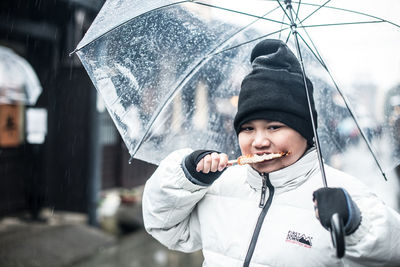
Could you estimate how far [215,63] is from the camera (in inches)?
91.1

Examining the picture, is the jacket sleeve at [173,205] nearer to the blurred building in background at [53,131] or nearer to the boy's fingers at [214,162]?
the boy's fingers at [214,162]

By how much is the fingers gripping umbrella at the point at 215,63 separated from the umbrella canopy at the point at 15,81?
13.4ft

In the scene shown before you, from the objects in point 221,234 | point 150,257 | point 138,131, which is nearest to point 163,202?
point 221,234

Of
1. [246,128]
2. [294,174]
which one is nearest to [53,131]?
[246,128]

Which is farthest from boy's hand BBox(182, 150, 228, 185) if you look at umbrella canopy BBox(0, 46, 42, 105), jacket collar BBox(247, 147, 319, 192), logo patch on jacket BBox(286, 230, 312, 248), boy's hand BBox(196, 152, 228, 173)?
umbrella canopy BBox(0, 46, 42, 105)

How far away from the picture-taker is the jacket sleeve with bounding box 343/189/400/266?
1420 mm

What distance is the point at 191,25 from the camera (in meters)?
2.18

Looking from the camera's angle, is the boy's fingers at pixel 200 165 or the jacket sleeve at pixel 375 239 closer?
the jacket sleeve at pixel 375 239

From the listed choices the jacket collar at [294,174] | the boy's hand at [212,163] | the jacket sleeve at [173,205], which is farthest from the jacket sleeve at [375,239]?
the jacket sleeve at [173,205]

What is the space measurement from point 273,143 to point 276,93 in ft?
0.78

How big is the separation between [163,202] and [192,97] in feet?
Answer: 2.54

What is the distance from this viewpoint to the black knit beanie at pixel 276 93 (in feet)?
5.76

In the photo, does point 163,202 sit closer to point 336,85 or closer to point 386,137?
point 336,85

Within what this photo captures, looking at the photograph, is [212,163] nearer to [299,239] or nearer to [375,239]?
[299,239]
